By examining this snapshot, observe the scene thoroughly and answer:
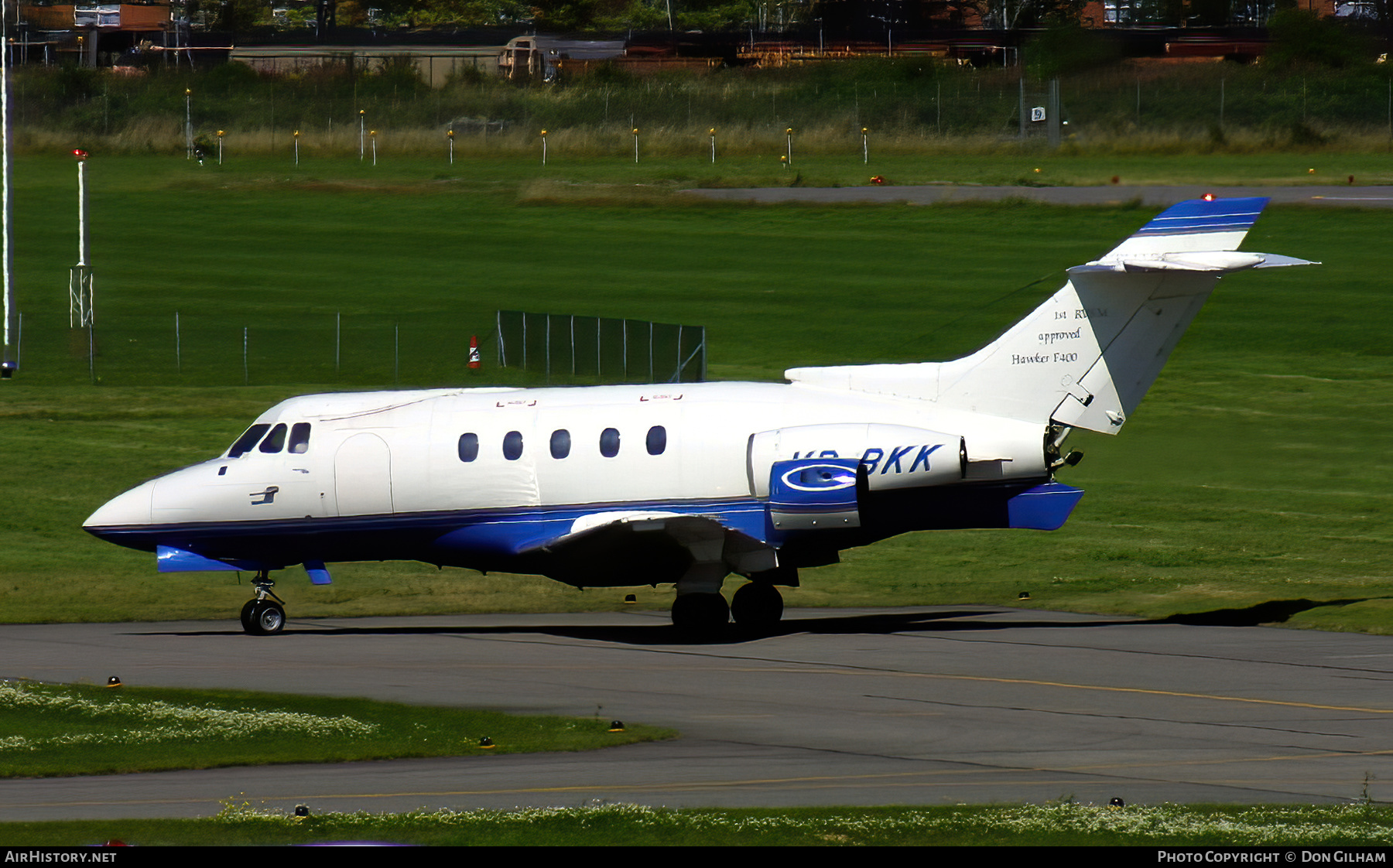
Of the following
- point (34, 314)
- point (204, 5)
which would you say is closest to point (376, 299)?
point (34, 314)

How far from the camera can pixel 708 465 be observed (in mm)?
23844

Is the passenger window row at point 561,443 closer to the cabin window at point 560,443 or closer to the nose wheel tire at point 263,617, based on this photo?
the cabin window at point 560,443

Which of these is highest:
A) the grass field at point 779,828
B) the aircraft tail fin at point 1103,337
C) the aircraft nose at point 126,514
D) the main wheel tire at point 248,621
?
the aircraft tail fin at point 1103,337

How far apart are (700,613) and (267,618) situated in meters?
6.25

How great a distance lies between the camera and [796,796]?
1451cm

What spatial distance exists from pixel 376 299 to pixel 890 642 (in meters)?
39.8

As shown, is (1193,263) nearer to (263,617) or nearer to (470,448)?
(470,448)

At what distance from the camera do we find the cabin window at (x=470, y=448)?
24.5m

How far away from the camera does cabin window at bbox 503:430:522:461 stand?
961 inches

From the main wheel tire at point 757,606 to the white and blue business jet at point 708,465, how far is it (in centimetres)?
3

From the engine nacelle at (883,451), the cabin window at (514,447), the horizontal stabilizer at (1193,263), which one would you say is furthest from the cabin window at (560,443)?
the horizontal stabilizer at (1193,263)

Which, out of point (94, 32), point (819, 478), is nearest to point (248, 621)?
point (819, 478)

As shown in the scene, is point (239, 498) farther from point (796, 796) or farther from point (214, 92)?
point (214, 92)

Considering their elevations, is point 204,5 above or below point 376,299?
above
